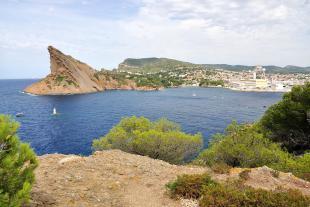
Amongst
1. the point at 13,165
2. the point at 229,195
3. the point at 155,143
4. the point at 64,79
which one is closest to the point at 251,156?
the point at 155,143

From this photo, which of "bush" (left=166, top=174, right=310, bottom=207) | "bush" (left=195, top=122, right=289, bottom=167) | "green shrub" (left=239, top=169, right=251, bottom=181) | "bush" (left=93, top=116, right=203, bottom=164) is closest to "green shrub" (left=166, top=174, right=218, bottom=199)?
"bush" (left=166, top=174, right=310, bottom=207)

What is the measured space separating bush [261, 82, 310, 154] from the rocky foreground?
1610cm

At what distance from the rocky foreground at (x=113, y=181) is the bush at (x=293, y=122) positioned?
1610cm

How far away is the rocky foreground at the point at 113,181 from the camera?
12.9 meters

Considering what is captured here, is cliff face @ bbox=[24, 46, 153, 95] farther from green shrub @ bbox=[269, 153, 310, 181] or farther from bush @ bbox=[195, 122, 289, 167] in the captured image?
green shrub @ bbox=[269, 153, 310, 181]

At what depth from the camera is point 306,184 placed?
1598cm

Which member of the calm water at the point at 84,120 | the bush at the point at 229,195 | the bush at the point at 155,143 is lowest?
the calm water at the point at 84,120

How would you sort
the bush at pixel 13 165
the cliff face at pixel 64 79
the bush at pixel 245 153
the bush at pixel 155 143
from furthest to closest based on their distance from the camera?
the cliff face at pixel 64 79 < the bush at pixel 155 143 < the bush at pixel 245 153 < the bush at pixel 13 165

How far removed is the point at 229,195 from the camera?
482 inches

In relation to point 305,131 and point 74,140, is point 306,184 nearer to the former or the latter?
point 305,131

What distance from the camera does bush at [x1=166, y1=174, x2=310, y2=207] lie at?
11759 mm

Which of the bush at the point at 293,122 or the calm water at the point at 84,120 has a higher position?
the bush at the point at 293,122

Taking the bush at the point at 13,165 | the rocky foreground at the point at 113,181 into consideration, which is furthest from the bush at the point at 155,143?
the bush at the point at 13,165

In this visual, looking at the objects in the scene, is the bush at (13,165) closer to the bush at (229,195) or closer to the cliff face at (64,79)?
the bush at (229,195)
